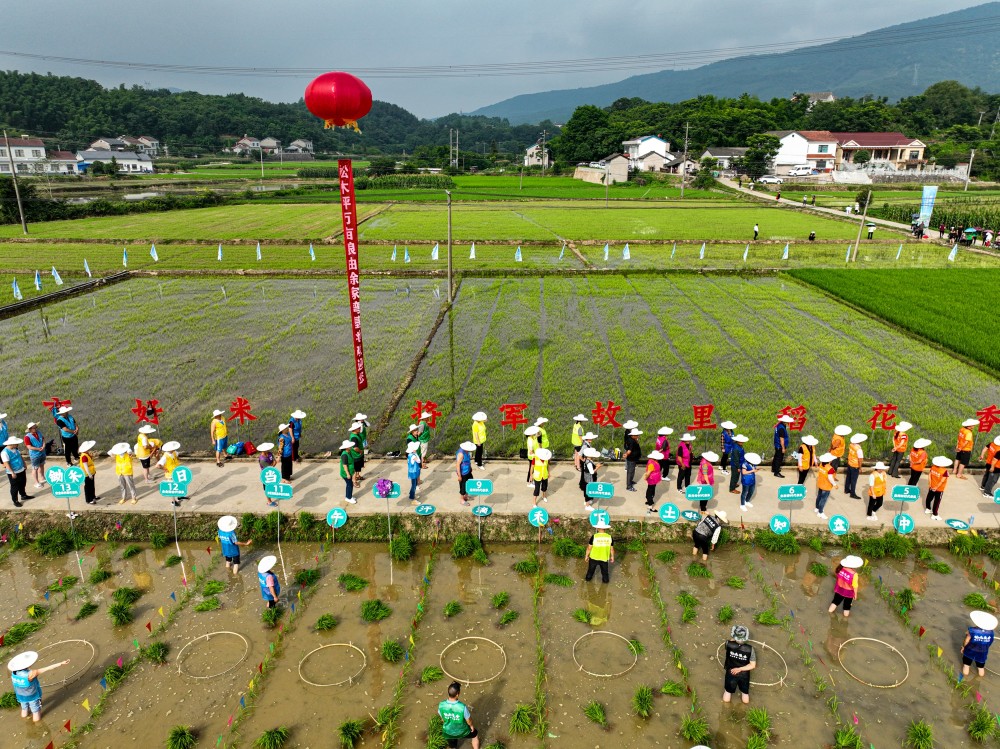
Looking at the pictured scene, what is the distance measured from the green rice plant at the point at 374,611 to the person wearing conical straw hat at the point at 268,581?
1387 mm

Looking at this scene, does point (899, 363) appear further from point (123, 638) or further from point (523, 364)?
point (123, 638)

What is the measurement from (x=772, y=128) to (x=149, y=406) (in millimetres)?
109723

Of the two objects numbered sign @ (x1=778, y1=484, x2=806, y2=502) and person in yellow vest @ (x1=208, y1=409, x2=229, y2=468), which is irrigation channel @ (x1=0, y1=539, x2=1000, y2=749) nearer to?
numbered sign @ (x1=778, y1=484, x2=806, y2=502)

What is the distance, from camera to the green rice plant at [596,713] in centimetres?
768

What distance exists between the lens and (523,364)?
66.0 feet

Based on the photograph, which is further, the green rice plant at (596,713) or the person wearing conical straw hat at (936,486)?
the person wearing conical straw hat at (936,486)

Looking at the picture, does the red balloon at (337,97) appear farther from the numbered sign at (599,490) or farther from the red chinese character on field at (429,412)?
the numbered sign at (599,490)

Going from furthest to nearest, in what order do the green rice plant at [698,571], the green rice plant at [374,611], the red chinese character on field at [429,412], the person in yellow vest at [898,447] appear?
the red chinese character on field at [429,412] → the person in yellow vest at [898,447] → the green rice plant at [698,571] → the green rice plant at [374,611]

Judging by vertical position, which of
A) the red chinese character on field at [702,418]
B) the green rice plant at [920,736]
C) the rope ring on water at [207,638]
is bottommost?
the rope ring on water at [207,638]

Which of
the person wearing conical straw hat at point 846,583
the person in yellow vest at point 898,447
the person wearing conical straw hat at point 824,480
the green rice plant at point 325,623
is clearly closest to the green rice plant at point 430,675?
the green rice plant at point 325,623

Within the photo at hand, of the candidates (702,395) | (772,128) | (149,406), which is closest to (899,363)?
(702,395)

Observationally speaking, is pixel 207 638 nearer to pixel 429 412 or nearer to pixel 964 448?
pixel 429 412

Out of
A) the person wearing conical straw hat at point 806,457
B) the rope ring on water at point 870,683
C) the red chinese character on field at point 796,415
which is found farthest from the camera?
the red chinese character on field at point 796,415

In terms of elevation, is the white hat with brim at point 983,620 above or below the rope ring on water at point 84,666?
above
